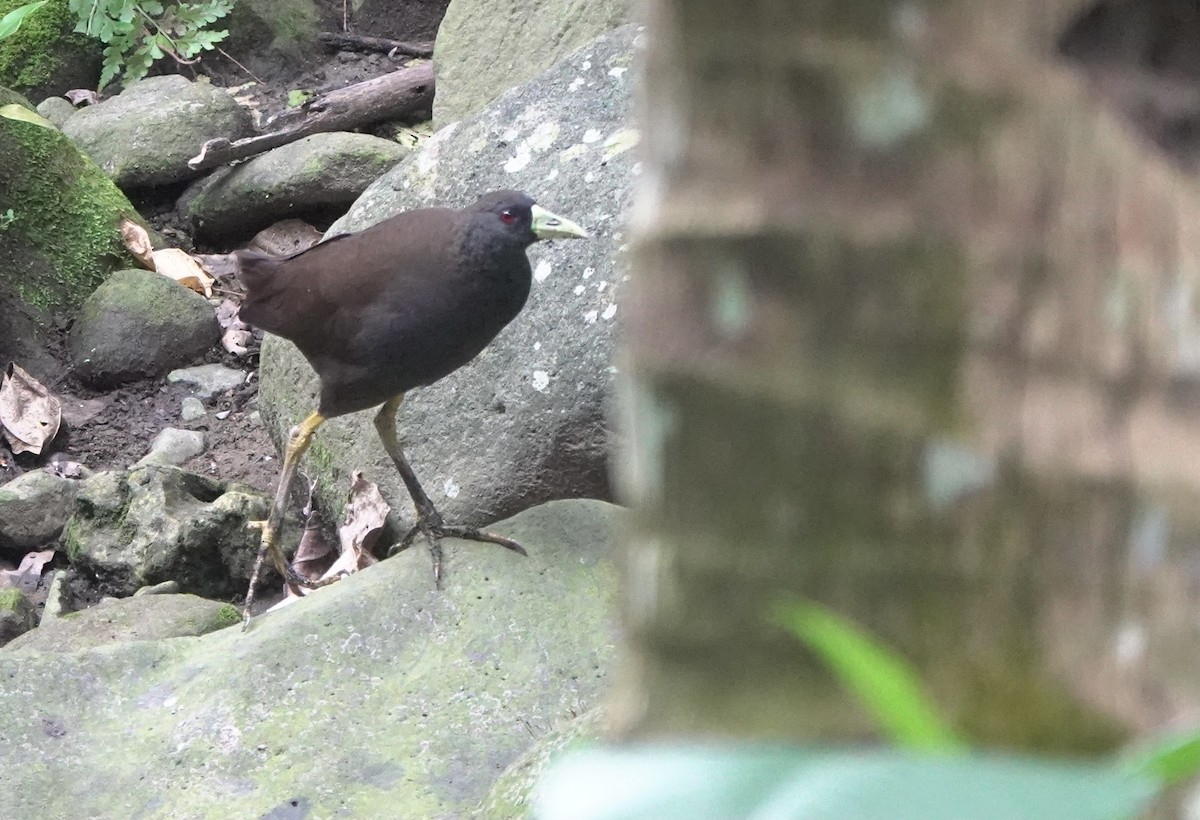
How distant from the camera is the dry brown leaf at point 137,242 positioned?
6.89m

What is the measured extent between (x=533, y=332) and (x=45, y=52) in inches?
231

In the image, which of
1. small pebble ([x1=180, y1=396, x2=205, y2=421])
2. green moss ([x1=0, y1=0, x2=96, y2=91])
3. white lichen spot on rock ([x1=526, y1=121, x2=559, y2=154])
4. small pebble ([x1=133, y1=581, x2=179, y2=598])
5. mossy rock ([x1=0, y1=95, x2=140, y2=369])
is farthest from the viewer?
green moss ([x1=0, y1=0, x2=96, y2=91])

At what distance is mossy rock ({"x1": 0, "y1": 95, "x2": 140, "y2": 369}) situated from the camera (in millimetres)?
6555

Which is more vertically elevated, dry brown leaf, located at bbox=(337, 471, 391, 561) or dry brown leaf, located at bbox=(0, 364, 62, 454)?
dry brown leaf, located at bbox=(337, 471, 391, 561)

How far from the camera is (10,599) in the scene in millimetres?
4719

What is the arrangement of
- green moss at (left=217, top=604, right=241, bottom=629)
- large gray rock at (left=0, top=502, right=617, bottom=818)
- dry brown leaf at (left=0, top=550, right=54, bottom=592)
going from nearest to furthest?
1. large gray rock at (left=0, top=502, right=617, bottom=818)
2. green moss at (left=217, top=604, right=241, bottom=629)
3. dry brown leaf at (left=0, top=550, right=54, bottom=592)

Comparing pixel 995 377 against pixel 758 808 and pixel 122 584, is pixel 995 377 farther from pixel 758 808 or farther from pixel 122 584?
pixel 122 584

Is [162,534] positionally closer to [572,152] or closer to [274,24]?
[572,152]

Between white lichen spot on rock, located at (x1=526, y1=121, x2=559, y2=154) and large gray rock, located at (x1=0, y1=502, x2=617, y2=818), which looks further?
white lichen spot on rock, located at (x1=526, y1=121, x2=559, y2=154)

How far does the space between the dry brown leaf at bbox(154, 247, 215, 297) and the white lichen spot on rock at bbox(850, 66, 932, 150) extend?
6581mm

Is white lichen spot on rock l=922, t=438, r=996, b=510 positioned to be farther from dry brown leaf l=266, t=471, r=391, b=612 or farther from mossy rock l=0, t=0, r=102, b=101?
mossy rock l=0, t=0, r=102, b=101

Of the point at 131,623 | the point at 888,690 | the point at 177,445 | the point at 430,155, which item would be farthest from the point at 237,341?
the point at 888,690

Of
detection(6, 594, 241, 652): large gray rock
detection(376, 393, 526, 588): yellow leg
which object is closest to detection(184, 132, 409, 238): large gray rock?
detection(376, 393, 526, 588): yellow leg

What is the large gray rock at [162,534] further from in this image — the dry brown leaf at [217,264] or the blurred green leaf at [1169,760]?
the blurred green leaf at [1169,760]
